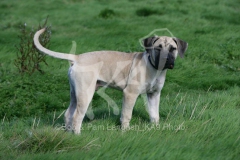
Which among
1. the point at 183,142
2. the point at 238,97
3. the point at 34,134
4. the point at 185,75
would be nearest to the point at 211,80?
the point at 185,75

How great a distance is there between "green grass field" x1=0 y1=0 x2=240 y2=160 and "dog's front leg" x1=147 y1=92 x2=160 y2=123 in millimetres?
227

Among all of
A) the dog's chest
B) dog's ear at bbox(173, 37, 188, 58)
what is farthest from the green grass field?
dog's ear at bbox(173, 37, 188, 58)

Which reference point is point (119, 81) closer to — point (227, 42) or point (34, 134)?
point (34, 134)

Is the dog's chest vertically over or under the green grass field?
over

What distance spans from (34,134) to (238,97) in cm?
412

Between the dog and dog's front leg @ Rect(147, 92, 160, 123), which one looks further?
dog's front leg @ Rect(147, 92, 160, 123)

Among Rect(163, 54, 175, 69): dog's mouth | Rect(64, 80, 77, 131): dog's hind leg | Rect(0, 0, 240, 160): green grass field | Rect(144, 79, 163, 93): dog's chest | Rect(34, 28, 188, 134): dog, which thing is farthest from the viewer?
Rect(64, 80, 77, 131): dog's hind leg

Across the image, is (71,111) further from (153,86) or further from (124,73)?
(153,86)

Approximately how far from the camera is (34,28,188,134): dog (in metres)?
6.40

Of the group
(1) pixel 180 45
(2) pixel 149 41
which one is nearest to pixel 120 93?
(2) pixel 149 41

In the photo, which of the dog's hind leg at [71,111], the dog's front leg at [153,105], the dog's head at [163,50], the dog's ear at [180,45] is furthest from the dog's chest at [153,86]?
the dog's hind leg at [71,111]

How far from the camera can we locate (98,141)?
17.4 ft

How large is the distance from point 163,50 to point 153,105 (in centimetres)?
93

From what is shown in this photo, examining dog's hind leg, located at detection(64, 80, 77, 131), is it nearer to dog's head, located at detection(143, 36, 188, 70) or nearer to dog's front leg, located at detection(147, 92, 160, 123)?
dog's front leg, located at detection(147, 92, 160, 123)
